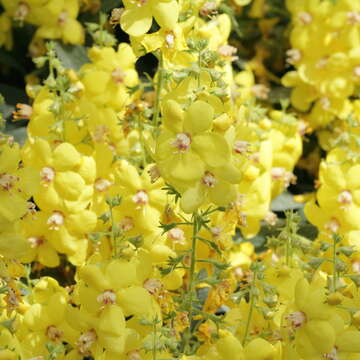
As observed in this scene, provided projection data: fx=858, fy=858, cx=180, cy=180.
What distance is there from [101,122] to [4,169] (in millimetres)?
822

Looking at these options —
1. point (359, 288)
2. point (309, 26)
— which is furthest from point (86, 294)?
point (309, 26)

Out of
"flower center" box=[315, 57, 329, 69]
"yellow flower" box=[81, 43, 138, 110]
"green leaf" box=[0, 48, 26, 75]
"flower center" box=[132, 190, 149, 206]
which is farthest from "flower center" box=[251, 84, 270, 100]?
"flower center" box=[132, 190, 149, 206]

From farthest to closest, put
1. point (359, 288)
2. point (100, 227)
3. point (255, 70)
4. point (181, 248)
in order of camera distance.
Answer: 1. point (255, 70)
2. point (100, 227)
3. point (181, 248)
4. point (359, 288)

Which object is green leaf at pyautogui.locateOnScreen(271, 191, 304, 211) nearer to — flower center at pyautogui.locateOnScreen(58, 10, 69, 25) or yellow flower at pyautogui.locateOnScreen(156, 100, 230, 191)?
flower center at pyautogui.locateOnScreen(58, 10, 69, 25)

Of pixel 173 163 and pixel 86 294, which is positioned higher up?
pixel 173 163

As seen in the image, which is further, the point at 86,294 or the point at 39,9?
the point at 39,9

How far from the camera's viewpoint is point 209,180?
168 cm

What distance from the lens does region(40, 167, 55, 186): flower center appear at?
2.28 metres

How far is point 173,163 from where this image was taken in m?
1.68

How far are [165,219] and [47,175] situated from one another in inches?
13.2

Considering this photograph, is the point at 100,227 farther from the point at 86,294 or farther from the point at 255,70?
the point at 255,70

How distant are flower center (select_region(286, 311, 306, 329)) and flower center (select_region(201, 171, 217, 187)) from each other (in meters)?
0.31

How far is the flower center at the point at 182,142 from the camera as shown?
65.7 inches

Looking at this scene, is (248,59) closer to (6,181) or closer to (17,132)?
(17,132)
